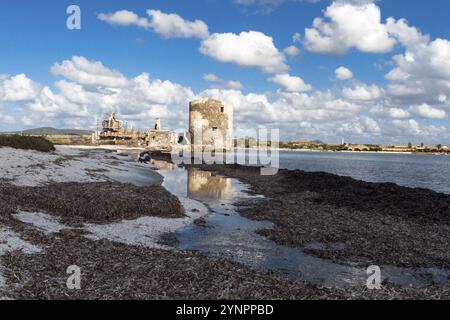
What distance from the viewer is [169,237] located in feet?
40.9

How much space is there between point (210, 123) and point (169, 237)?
188 ft

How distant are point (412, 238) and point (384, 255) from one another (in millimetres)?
2730

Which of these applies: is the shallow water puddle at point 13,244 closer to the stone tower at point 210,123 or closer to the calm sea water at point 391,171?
the calm sea water at point 391,171

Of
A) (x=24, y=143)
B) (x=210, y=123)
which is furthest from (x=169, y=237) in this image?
(x=210, y=123)

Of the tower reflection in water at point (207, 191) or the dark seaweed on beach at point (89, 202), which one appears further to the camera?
the tower reflection in water at point (207, 191)

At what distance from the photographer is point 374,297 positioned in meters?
7.09

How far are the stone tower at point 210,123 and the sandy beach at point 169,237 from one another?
44.9 meters

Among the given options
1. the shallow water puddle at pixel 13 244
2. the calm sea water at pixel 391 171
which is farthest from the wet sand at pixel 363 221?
the calm sea water at pixel 391 171

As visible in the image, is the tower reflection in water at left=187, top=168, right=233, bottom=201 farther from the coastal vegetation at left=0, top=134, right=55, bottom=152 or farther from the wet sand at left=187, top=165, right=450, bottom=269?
the coastal vegetation at left=0, top=134, right=55, bottom=152

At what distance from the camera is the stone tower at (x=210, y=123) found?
6819 centimetres

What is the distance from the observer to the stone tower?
68188 millimetres

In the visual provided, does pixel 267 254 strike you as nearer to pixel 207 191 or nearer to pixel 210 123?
pixel 207 191
